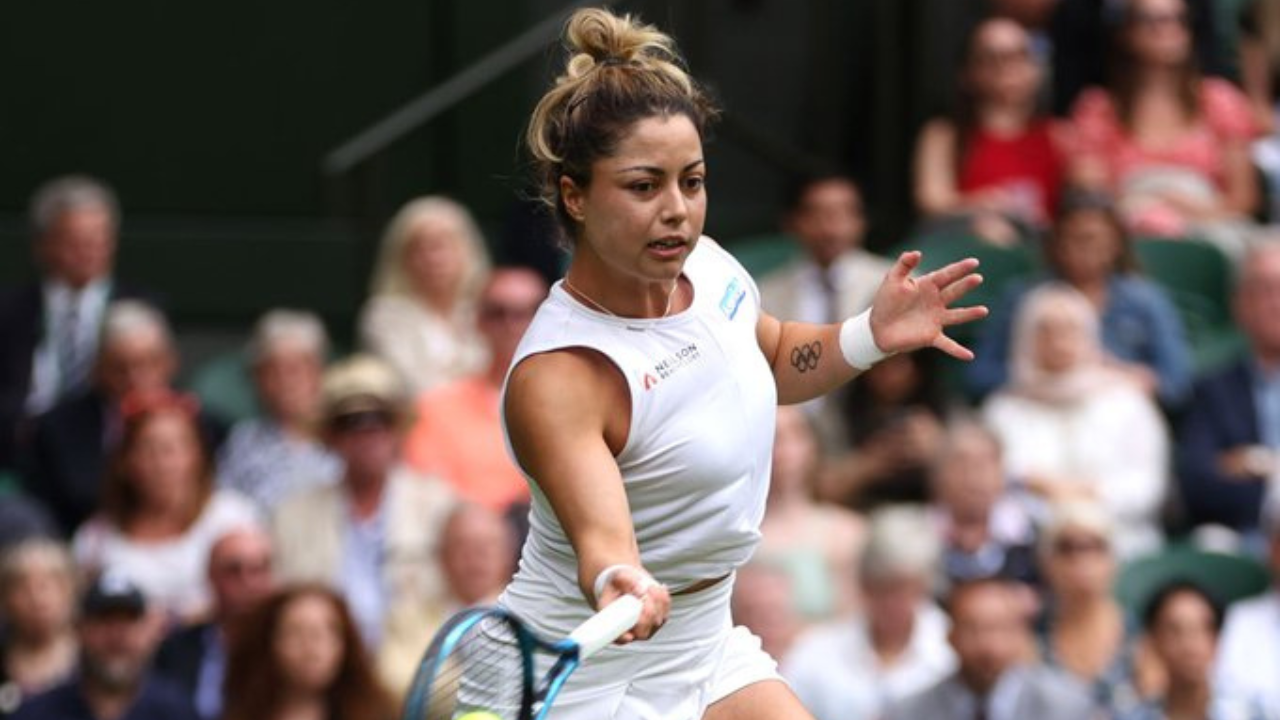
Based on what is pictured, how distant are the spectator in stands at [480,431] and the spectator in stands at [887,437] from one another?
1.01m

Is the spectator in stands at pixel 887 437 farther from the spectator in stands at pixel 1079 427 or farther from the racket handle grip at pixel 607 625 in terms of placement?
the racket handle grip at pixel 607 625

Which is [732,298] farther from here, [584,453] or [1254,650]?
[1254,650]

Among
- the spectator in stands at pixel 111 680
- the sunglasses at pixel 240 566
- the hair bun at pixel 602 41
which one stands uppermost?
the hair bun at pixel 602 41

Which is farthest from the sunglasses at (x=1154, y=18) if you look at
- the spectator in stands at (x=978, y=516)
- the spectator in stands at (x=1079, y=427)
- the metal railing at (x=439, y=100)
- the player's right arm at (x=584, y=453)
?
the player's right arm at (x=584, y=453)

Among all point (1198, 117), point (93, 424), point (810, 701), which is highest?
point (1198, 117)

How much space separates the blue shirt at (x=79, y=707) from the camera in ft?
26.3

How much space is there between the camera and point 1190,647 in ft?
27.0

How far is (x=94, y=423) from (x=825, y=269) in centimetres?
242

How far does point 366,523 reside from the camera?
28.9 feet

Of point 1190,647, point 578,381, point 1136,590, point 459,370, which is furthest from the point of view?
point 459,370

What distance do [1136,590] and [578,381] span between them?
4.09 meters

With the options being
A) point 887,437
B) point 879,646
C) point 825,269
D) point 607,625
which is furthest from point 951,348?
point 825,269

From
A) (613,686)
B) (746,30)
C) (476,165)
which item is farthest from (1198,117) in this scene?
(613,686)

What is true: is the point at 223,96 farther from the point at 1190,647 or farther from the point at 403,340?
the point at 1190,647
